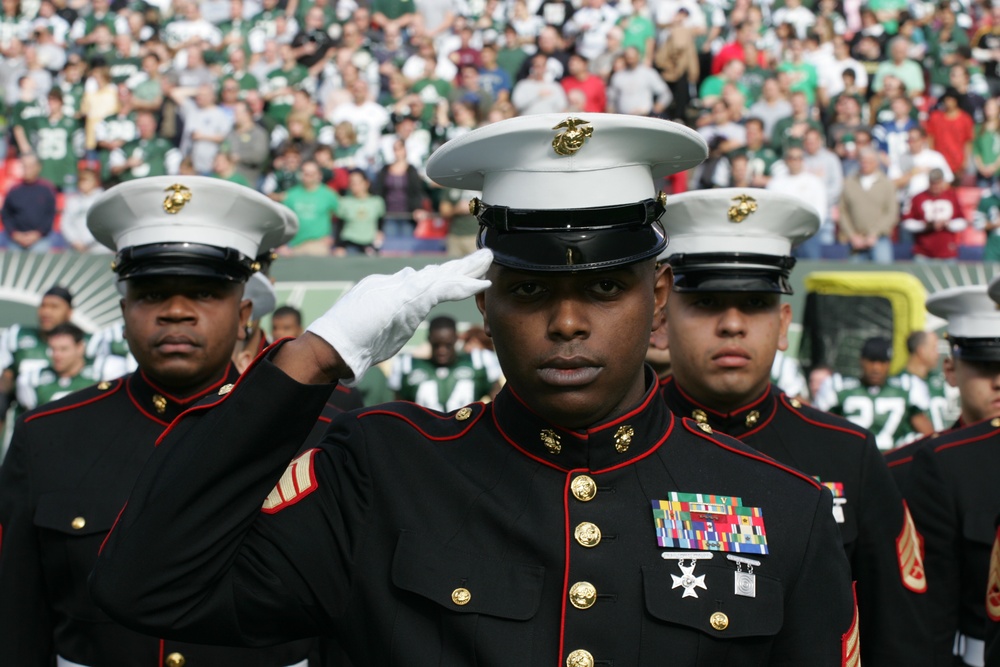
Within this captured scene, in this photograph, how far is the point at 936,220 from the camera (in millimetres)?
14320

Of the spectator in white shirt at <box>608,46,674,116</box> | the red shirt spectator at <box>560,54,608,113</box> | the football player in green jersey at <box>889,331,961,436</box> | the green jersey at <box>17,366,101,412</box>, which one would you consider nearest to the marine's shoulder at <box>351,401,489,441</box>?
the green jersey at <box>17,366,101,412</box>

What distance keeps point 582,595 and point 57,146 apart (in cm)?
1377

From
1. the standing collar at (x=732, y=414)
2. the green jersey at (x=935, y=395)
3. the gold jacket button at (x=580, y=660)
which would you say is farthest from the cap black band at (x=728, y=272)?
the green jersey at (x=935, y=395)

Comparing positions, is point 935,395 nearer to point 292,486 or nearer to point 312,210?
point 312,210

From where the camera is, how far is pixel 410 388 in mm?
10234

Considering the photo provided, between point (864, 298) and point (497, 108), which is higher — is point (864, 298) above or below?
below

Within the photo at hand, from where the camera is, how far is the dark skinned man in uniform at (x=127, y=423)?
142 inches

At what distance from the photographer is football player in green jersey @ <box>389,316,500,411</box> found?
10.0m

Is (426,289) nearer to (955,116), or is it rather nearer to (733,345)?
(733,345)

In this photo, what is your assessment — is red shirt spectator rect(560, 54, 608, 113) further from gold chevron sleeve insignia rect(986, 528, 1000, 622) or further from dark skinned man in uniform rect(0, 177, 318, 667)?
gold chevron sleeve insignia rect(986, 528, 1000, 622)

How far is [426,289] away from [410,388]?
800cm

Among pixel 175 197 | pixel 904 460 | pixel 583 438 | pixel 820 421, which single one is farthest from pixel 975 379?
pixel 583 438

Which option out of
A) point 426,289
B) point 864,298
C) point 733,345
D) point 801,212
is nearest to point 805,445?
point 733,345

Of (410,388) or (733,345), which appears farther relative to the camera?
(410,388)
